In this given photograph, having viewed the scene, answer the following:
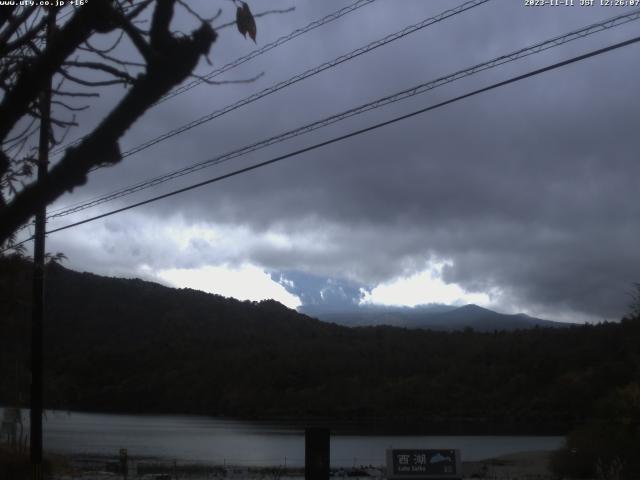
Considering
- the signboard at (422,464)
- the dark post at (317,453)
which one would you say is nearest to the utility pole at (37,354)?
the dark post at (317,453)

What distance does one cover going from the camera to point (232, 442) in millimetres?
76062

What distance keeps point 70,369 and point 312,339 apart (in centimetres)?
4310

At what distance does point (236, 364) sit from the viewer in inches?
4643

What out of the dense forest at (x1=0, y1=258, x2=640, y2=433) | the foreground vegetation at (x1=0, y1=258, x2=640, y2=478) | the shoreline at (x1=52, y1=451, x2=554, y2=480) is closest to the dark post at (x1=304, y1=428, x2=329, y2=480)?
the shoreline at (x1=52, y1=451, x2=554, y2=480)

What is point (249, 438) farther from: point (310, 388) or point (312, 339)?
point (312, 339)

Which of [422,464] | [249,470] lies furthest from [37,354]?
A: [249,470]

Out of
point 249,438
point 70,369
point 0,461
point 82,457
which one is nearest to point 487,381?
point 249,438

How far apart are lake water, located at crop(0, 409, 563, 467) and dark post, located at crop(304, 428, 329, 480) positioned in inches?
1455

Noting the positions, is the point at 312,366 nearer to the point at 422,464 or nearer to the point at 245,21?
the point at 422,464

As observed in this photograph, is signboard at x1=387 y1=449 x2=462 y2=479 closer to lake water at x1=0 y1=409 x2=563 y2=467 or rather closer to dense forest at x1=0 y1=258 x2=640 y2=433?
lake water at x1=0 y1=409 x2=563 y2=467

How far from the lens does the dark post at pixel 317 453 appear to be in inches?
642

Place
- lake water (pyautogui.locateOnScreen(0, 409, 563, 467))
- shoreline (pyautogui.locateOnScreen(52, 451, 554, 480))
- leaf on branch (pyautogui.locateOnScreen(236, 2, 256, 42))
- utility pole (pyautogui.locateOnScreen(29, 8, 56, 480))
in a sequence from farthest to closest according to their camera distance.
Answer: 1. lake water (pyautogui.locateOnScreen(0, 409, 563, 467))
2. shoreline (pyautogui.locateOnScreen(52, 451, 554, 480))
3. utility pole (pyautogui.locateOnScreen(29, 8, 56, 480))
4. leaf on branch (pyautogui.locateOnScreen(236, 2, 256, 42))

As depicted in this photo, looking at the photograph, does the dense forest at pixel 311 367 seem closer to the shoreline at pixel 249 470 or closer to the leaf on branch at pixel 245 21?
the shoreline at pixel 249 470

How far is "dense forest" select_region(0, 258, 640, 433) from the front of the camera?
331ft
